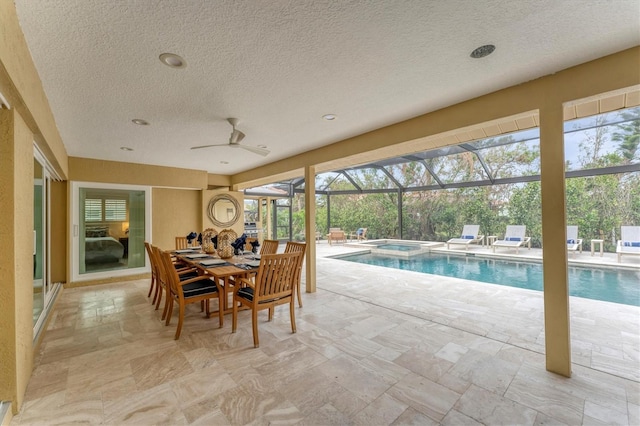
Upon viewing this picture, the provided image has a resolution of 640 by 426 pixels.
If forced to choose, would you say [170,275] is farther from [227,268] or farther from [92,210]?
[92,210]

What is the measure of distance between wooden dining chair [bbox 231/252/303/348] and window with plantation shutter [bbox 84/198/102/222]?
4143mm

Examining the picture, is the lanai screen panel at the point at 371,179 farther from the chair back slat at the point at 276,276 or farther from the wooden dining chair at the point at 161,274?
the chair back slat at the point at 276,276

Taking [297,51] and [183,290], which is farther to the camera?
[183,290]

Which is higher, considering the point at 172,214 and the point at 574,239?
the point at 172,214

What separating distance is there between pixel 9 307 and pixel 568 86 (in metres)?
4.31

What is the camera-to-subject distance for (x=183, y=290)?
3.11 m

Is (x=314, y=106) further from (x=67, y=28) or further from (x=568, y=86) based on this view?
(x=568, y=86)

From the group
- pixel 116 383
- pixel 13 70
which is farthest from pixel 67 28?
pixel 116 383

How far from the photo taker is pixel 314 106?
291 centimetres

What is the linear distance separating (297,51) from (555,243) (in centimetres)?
250

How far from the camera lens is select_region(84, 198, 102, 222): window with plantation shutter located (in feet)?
17.3

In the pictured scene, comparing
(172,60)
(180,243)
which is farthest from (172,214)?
(172,60)

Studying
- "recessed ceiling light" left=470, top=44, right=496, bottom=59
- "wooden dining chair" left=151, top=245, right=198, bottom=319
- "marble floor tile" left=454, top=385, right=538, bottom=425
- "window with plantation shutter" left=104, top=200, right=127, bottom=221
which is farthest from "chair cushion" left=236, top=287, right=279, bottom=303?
"window with plantation shutter" left=104, top=200, right=127, bottom=221

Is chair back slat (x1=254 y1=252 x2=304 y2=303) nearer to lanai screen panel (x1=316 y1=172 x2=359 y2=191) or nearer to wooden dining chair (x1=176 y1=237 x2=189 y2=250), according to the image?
wooden dining chair (x1=176 y1=237 x2=189 y2=250)
